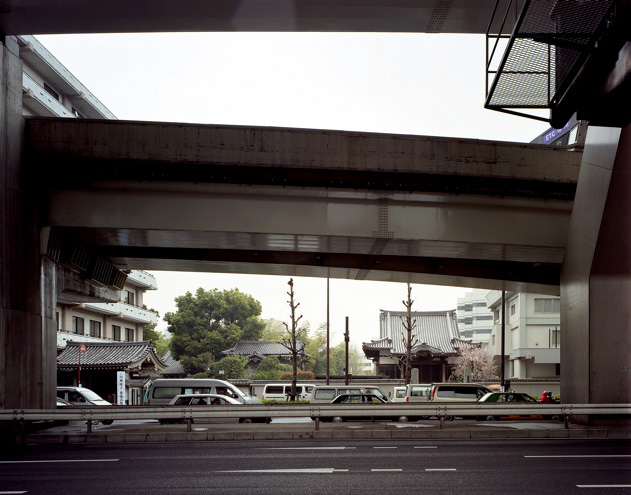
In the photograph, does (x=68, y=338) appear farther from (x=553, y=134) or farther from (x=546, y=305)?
(x=553, y=134)

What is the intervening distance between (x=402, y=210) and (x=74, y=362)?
117 ft

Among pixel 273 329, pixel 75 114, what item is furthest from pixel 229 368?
pixel 273 329

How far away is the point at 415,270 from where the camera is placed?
2516 centimetres

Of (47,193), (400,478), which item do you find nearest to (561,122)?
(400,478)

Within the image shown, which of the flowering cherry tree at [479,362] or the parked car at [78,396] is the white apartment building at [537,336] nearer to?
the flowering cherry tree at [479,362]

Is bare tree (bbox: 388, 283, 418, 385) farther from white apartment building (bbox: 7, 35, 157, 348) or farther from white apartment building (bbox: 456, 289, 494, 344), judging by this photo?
white apartment building (bbox: 456, 289, 494, 344)

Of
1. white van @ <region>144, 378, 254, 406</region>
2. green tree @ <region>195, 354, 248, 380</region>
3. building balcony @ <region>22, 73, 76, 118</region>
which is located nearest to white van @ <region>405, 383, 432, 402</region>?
white van @ <region>144, 378, 254, 406</region>

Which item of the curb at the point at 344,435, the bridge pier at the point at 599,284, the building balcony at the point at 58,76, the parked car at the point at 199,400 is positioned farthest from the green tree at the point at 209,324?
the bridge pier at the point at 599,284

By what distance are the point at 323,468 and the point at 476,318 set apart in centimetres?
13051

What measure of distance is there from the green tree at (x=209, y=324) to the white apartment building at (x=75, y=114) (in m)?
5.11

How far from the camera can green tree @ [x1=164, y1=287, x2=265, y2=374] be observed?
2938 inches

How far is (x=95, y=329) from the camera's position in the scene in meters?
59.0

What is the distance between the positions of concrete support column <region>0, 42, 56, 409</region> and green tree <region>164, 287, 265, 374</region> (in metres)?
53.9

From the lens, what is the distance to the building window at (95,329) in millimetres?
58156
